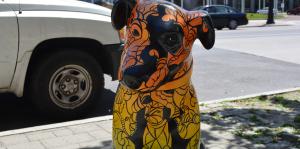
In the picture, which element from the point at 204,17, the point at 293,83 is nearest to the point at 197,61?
the point at 293,83

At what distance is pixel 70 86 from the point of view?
5.51 meters

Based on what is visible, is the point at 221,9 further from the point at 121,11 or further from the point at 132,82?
the point at 132,82

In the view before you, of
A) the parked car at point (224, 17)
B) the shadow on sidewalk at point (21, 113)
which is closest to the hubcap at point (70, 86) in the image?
the shadow on sidewalk at point (21, 113)

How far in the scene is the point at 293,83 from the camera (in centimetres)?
833

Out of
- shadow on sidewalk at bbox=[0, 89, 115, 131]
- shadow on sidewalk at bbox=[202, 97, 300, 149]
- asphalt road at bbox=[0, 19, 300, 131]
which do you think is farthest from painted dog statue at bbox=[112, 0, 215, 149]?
asphalt road at bbox=[0, 19, 300, 131]

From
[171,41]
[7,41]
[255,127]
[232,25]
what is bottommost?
[232,25]

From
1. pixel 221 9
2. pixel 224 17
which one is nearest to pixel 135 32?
pixel 224 17

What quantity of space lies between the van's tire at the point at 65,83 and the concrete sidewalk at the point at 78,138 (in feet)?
1.25

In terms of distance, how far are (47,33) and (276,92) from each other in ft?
12.1

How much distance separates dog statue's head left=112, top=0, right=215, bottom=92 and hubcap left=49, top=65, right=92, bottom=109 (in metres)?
2.92

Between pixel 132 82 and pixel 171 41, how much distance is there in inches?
12.4

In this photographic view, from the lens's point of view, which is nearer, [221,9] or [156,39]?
[156,39]

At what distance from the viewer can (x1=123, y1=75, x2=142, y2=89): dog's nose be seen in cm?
241

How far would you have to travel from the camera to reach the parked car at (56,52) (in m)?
5.13
